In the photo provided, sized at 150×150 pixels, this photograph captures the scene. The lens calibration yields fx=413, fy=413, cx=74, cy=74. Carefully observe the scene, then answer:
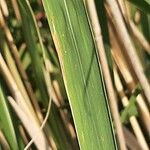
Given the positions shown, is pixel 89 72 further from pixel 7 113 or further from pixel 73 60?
pixel 7 113

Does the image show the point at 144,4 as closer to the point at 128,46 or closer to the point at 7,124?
the point at 128,46

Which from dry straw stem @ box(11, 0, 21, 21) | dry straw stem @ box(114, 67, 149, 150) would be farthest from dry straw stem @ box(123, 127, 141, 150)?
dry straw stem @ box(11, 0, 21, 21)

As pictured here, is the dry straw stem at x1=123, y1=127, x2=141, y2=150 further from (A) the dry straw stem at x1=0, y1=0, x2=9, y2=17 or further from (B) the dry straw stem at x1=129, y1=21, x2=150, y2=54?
(A) the dry straw stem at x1=0, y1=0, x2=9, y2=17

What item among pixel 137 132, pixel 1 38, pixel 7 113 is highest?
pixel 1 38

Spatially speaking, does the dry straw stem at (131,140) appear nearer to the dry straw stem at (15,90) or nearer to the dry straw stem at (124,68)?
the dry straw stem at (124,68)

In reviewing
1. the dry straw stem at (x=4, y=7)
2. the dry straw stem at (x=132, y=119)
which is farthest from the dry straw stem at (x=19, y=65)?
the dry straw stem at (x=132, y=119)

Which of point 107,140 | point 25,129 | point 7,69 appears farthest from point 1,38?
point 107,140

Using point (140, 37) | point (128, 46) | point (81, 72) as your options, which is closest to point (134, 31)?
point (140, 37)

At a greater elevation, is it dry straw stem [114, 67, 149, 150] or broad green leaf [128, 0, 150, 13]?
broad green leaf [128, 0, 150, 13]
